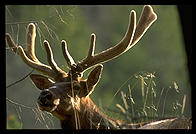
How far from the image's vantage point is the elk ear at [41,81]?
7.88 metres

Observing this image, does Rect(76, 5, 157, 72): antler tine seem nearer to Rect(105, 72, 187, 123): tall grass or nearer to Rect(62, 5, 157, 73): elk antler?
Rect(62, 5, 157, 73): elk antler

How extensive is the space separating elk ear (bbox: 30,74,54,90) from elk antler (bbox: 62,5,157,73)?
0.90 ft

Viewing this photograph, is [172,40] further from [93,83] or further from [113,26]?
[93,83]

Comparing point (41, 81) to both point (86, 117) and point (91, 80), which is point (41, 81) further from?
point (86, 117)

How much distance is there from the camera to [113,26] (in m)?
43.9

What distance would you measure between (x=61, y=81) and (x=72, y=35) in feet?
94.1

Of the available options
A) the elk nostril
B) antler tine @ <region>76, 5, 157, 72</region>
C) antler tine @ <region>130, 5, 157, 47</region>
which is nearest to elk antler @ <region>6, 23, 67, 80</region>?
antler tine @ <region>76, 5, 157, 72</region>

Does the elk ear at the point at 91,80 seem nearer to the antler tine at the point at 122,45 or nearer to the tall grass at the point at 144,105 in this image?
the antler tine at the point at 122,45

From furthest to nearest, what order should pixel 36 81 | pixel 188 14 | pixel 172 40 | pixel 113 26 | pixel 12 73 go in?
pixel 113 26 < pixel 172 40 < pixel 12 73 < pixel 36 81 < pixel 188 14

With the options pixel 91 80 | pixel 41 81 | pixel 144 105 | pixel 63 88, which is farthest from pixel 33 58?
pixel 144 105

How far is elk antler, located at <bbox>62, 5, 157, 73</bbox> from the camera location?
7695 mm

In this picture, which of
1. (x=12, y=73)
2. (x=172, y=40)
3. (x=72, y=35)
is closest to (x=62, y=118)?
(x=12, y=73)

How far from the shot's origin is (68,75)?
7.72 metres
